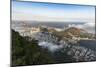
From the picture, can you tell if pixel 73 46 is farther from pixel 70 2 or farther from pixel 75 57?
pixel 70 2

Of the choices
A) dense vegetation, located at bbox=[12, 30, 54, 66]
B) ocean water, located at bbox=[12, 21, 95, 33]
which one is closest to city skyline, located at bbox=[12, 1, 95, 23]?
ocean water, located at bbox=[12, 21, 95, 33]

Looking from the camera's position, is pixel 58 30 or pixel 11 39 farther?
pixel 58 30

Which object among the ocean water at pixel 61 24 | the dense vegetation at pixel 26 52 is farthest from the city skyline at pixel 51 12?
the dense vegetation at pixel 26 52

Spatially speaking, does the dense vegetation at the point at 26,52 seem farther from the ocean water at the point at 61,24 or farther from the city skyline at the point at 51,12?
the city skyline at the point at 51,12

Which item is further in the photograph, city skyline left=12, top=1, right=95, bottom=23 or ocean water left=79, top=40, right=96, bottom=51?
ocean water left=79, top=40, right=96, bottom=51

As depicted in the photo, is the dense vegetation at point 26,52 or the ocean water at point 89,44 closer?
the dense vegetation at point 26,52

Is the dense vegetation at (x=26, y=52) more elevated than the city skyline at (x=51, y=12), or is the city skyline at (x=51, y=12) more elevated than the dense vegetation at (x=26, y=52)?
the city skyline at (x=51, y=12)

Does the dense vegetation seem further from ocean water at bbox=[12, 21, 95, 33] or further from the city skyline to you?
the city skyline

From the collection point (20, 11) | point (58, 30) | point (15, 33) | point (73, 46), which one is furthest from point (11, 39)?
point (73, 46)

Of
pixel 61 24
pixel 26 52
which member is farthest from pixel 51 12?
pixel 26 52
